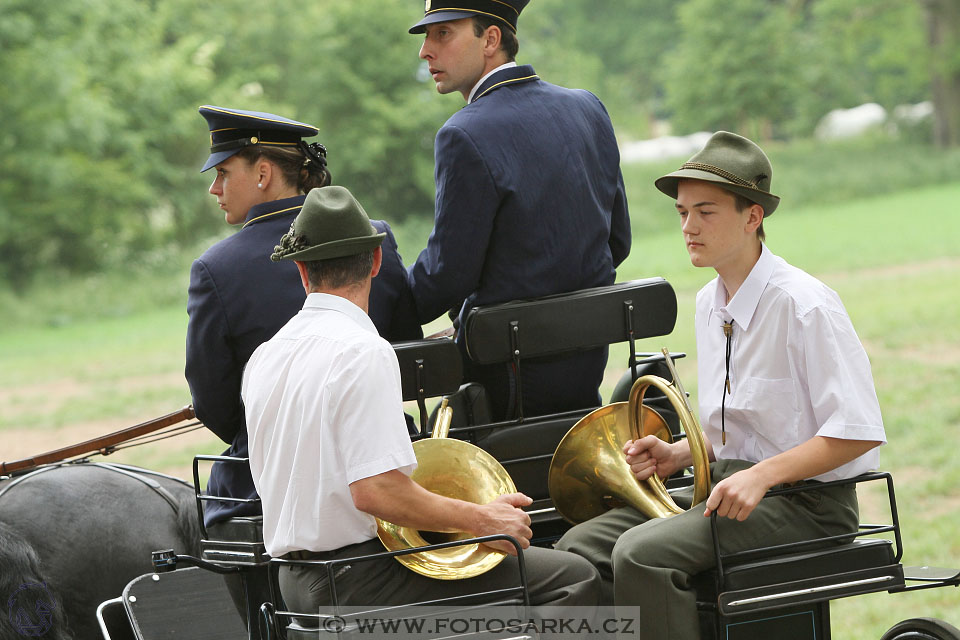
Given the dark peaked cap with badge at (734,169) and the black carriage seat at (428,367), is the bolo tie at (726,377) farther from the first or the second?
the black carriage seat at (428,367)

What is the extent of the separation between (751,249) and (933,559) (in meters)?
3.82

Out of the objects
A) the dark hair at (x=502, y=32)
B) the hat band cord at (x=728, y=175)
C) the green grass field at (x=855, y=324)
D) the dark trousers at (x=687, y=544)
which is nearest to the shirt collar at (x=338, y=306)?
the dark trousers at (x=687, y=544)

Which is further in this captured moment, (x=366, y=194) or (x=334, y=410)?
(x=366, y=194)

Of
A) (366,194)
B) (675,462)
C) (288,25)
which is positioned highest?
(288,25)

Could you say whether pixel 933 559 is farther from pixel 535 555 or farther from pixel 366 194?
pixel 366 194

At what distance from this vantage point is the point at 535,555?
3.00m

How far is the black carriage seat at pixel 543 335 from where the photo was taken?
11.9 feet

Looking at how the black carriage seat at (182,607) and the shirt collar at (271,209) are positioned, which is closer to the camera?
the shirt collar at (271,209)

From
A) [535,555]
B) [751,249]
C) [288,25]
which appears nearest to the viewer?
[535,555]

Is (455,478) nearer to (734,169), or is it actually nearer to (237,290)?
(237,290)

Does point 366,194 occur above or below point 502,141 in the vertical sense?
above

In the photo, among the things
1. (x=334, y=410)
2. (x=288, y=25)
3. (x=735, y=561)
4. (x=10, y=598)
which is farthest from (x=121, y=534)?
(x=288, y=25)

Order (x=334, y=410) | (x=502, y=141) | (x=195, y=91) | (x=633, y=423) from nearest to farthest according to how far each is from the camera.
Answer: (x=334, y=410), (x=633, y=423), (x=502, y=141), (x=195, y=91)

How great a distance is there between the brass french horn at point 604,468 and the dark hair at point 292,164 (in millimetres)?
A: 1115
